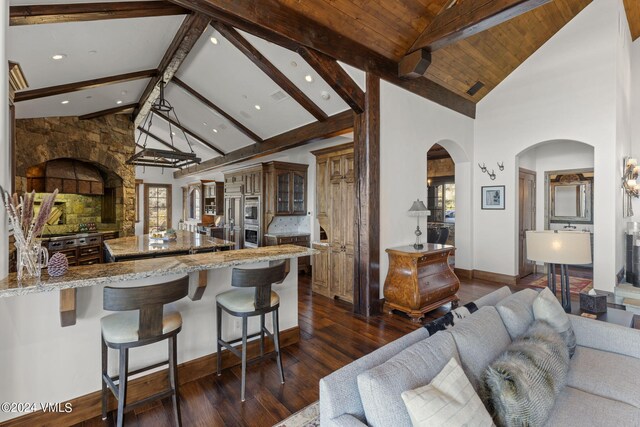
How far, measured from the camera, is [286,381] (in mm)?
2520

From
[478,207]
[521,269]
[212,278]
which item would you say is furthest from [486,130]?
[212,278]

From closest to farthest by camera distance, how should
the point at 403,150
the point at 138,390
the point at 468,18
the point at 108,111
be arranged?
the point at 138,390 < the point at 468,18 < the point at 403,150 < the point at 108,111

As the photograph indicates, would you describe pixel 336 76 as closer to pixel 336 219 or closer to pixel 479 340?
pixel 336 219

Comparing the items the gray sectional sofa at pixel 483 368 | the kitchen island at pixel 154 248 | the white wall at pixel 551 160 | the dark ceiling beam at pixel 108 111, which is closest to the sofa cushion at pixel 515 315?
the gray sectional sofa at pixel 483 368

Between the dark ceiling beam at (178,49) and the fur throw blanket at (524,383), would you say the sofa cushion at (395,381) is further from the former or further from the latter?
the dark ceiling beam at (178,49)

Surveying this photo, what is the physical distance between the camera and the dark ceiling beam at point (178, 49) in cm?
388

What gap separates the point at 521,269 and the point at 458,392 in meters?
5.81

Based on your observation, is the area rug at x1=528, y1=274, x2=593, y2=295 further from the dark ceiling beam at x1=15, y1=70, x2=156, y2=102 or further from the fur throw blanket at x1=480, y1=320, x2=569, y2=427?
the dark ceiling beam at x1=15, y1=70, x2=156, y2=102

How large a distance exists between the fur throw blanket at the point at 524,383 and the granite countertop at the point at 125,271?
5.84ft

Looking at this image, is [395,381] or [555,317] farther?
[555,317]

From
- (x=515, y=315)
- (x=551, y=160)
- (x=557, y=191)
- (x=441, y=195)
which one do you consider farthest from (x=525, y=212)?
(x=515, y=315)

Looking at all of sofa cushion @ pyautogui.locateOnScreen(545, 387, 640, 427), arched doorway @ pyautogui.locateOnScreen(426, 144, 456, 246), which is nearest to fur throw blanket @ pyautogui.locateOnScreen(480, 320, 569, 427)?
sofa cushion @ pyautogui.locateOnScreen(545, 387, 640, 427)

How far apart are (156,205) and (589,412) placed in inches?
474

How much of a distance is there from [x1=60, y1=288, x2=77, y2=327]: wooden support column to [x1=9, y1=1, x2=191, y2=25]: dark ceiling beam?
2473 millimetres
